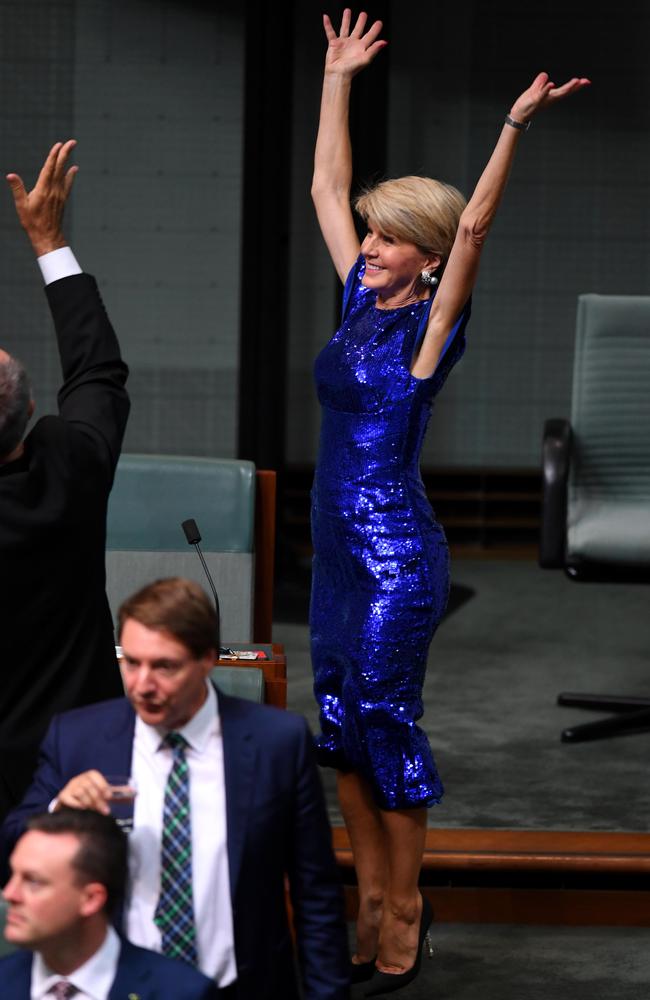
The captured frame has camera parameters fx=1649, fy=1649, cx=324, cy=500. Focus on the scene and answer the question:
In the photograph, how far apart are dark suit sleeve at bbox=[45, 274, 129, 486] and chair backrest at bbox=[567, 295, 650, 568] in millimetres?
2150

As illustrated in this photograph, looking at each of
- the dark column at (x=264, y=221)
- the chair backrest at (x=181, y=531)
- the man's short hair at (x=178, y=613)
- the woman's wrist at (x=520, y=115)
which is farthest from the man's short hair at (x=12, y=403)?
the dark column at (x=264, y=221)

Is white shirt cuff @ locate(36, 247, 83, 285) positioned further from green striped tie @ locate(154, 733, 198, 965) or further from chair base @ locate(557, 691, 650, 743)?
chair base @ locate(557, 691, 650, 743)

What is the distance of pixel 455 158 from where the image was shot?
688cm

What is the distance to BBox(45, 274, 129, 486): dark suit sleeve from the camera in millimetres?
Result: 2270

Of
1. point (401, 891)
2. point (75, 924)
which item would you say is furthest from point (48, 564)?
point (401, 891)

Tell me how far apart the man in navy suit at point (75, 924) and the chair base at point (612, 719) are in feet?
8.49

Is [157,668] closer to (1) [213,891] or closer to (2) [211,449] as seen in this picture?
(1) [213,891]

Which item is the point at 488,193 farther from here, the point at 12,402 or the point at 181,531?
the point at 181,531

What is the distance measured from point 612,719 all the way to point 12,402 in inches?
104

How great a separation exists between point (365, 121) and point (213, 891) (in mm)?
4888

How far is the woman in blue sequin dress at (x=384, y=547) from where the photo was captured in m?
2.76

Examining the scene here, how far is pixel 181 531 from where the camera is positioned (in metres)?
3.71

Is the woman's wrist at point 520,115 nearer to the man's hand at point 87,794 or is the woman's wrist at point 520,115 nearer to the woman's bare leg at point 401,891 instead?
the woman's bare leg at point 401,891

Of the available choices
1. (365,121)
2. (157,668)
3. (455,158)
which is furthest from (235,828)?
(455,158)
